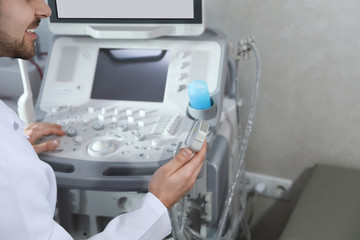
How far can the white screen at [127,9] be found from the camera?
1155 mm

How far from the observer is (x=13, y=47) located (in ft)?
2.75

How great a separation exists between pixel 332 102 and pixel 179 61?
58 centimetres

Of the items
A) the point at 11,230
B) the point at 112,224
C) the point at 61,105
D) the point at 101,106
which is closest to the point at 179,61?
the point at 101,106

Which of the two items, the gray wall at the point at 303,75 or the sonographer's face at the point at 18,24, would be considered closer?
the sonographer's face at the point at 18,24

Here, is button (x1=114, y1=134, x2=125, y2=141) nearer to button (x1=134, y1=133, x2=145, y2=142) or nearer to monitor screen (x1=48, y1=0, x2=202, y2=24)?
button (x1=134, y1=133, x2=145, y2=142)

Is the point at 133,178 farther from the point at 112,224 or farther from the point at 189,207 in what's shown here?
the point at 189,207

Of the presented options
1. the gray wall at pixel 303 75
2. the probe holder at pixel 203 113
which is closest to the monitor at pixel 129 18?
the probe holder at pixel 203 113

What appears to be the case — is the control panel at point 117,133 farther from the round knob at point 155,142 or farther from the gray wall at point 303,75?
the gray wall at point 303,75

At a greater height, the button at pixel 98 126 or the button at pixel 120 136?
the button at pixel 98 126

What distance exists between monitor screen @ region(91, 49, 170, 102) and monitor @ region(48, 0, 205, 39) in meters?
0.08

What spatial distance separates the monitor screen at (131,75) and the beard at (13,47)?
0.38 metres

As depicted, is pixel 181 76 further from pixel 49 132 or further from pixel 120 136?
pixel 49 132

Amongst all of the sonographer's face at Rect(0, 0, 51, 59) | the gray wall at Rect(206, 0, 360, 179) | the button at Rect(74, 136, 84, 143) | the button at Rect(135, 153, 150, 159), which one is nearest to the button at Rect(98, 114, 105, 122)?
the button at Rect(74, 136, 84, 143)

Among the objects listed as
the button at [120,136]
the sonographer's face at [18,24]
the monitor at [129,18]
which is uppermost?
the sonographer's face at [18,24]
